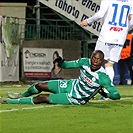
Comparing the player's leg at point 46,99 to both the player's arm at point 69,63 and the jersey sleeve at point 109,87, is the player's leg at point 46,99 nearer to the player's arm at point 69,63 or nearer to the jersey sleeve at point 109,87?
the player's arm at point 69,63

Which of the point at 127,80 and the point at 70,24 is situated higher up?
the point at 70,24

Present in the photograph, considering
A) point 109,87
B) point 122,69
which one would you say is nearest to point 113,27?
point 109,87

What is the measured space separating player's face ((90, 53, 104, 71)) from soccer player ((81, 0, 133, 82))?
7.15 ft

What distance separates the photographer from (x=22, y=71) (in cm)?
2352

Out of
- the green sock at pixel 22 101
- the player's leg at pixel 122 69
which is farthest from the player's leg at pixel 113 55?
the player's leg at pixel 122 69

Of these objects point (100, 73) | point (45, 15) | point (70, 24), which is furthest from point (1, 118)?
point (45, 15)

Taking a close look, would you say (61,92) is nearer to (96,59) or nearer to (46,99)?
(46,99)

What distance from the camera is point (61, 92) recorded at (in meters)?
12.0

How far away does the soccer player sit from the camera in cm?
1364

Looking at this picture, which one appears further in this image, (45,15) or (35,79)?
(45,15)

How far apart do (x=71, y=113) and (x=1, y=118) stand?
1.25 metres

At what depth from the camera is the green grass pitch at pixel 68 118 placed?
332 inches

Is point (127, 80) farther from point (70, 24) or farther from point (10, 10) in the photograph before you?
point (10, 10)

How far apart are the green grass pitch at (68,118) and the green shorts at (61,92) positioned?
149 mm
